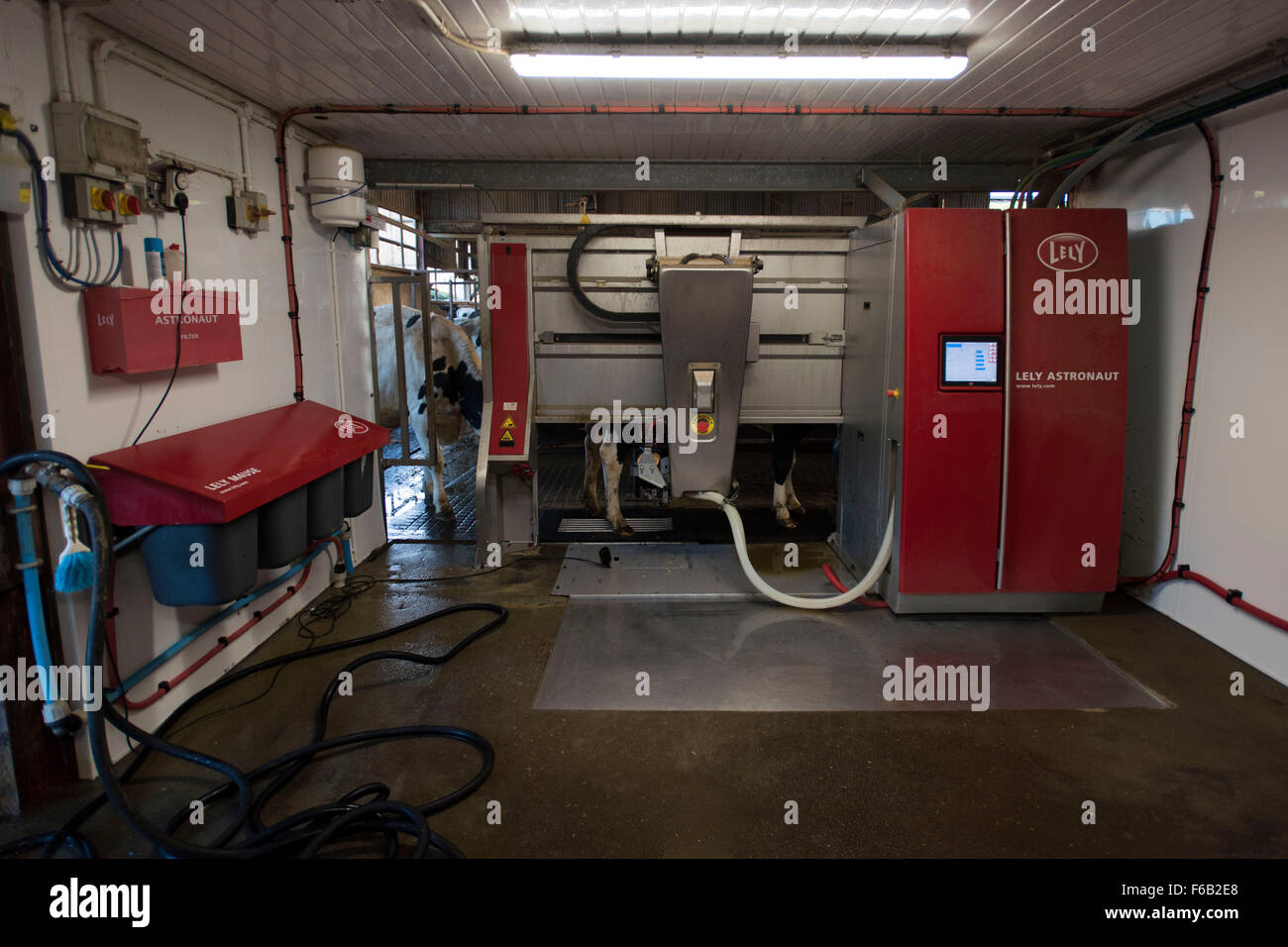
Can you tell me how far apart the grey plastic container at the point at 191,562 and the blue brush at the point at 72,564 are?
0.35 m

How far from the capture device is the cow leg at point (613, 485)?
520cm

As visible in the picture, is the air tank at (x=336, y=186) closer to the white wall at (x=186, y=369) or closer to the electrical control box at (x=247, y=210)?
the white wall at (x=186, y=369)

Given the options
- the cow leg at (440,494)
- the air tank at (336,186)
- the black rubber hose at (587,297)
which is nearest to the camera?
the air tank at (336,186)

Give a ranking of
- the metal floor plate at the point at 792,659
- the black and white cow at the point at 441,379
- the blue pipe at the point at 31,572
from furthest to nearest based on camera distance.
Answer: the black and white cow at the point at 441,379
the metal floor plate at the point at 792,659
the blue pipe at the point at 31,572

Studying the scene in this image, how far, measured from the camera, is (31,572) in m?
2.30

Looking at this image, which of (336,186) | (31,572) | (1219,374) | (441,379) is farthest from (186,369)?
(1219,374)

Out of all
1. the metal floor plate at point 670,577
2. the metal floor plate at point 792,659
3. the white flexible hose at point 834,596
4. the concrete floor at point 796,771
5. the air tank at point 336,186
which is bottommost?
the concrete floor at point 796,771

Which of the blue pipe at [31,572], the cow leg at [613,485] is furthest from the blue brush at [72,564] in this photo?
the cow leg at [613,485]

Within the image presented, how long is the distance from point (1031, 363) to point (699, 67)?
215cm

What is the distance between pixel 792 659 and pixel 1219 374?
8.26 feet

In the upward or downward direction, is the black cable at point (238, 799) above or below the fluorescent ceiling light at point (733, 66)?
below

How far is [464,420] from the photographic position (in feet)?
21.4

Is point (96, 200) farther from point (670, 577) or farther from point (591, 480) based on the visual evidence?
point (591, 480)

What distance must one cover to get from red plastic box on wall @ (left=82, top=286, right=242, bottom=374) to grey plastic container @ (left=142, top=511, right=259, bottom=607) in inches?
24.3
